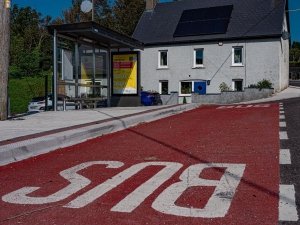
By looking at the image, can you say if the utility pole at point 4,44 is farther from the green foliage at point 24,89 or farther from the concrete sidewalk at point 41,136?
the green foliage at point 24,89

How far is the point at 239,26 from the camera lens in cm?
3953

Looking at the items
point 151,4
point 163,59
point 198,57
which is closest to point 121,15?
point 151,4

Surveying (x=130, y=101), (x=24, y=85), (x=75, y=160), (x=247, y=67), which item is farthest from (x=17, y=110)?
(x=75, y=160)

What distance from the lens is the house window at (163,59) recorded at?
42.0m

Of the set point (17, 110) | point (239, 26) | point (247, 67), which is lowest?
point (17, 110)

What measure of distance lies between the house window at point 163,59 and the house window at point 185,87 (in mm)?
2473

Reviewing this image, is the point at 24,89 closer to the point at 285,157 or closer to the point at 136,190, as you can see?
the point at 285,157

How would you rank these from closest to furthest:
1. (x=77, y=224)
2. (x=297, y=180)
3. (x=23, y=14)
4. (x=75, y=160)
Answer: (x=77, y=224) → (x=297, y=180) → (x=75, y=160) → (x=23, y=14)

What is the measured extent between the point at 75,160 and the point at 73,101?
1195cm

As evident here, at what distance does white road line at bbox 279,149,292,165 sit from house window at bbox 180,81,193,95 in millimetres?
33135

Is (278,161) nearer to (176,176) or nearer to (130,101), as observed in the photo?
(176,176)

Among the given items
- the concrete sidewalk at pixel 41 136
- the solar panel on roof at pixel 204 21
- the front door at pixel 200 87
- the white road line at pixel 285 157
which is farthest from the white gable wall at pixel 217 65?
the white road line at pixel 285 157

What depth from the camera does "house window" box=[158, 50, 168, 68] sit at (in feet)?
138

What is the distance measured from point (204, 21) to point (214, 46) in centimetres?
313
